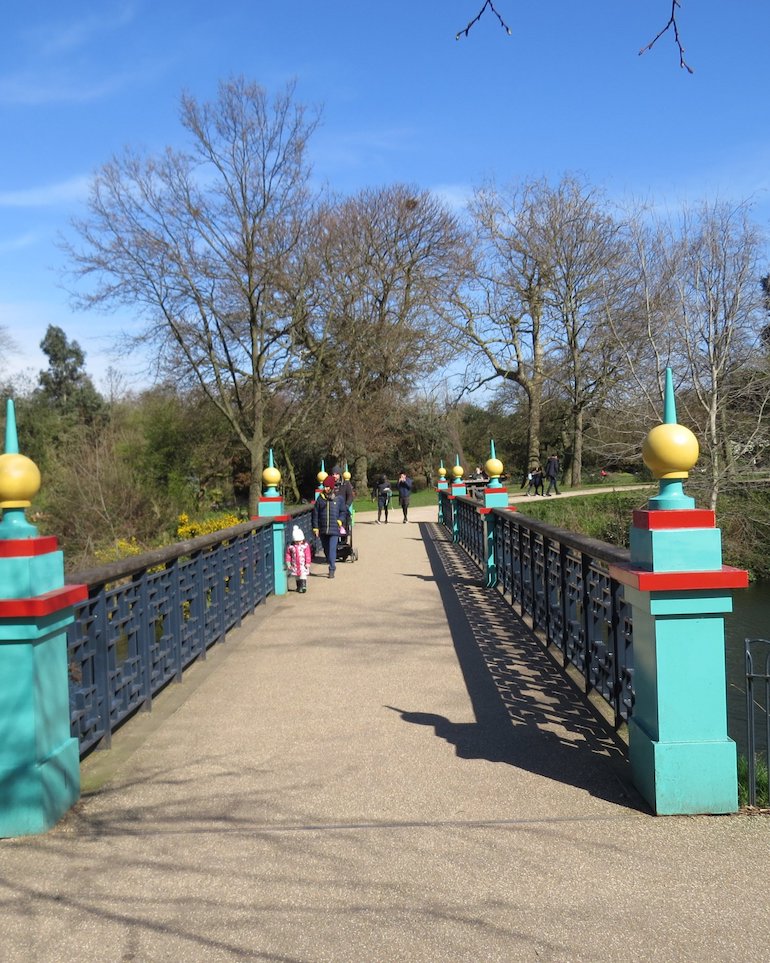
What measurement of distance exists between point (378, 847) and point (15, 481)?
2232 mm

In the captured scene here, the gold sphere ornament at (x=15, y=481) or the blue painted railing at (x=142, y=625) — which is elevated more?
the gold sphere ornament at (x=15, y=481)

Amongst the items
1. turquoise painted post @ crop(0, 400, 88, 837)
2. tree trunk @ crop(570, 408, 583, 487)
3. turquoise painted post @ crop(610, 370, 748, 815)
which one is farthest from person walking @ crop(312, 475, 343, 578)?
tree trunk @ crop(570, 408, 583, 487)

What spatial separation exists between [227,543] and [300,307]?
20.9m

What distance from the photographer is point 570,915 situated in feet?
10.1

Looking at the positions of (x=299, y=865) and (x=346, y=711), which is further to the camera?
(x=346, y=711)

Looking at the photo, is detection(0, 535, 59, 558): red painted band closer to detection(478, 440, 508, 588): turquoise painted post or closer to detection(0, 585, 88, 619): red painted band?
detection(0, 585, 88, 619): red painted band

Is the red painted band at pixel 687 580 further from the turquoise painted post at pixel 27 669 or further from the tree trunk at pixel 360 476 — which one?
the tree trunk at pixel 360 476

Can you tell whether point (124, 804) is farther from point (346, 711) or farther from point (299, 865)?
point (346, 711)

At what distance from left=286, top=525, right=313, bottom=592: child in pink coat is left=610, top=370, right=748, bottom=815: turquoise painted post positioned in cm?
825

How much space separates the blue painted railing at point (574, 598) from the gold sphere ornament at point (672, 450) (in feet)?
2.28

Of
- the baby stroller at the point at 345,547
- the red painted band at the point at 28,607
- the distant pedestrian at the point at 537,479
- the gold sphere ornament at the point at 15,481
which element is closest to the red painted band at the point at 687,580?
the red painted band at the point at 28,607

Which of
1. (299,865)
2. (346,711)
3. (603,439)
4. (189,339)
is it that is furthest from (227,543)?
(603,439)

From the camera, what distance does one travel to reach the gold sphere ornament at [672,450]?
162 inches

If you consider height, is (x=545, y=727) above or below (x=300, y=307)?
below
